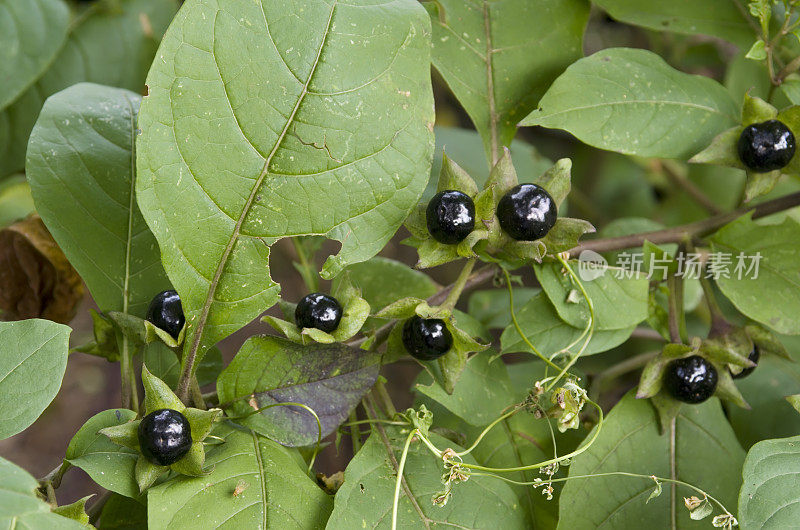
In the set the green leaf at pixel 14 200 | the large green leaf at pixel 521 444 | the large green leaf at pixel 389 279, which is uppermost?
the green leaf at pixel 14 200

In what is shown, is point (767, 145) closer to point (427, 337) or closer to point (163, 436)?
point (427, 337)

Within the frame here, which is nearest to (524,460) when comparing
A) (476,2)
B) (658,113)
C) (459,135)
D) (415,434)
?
(415,434)

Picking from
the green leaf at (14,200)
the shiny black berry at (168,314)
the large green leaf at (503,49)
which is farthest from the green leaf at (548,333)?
the green leaf at (14,200)

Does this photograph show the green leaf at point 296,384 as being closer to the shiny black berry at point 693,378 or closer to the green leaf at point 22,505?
the green leaf at point 22,505

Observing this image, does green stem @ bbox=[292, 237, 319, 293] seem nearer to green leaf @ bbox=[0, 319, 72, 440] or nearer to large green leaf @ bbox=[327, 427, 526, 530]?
large green leaf @ bbox=[327, 427, 526, 530]

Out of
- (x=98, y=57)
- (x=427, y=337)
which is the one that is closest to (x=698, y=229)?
(x=427, y=337)

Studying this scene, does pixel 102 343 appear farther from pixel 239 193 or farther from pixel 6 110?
pixel 6 110
